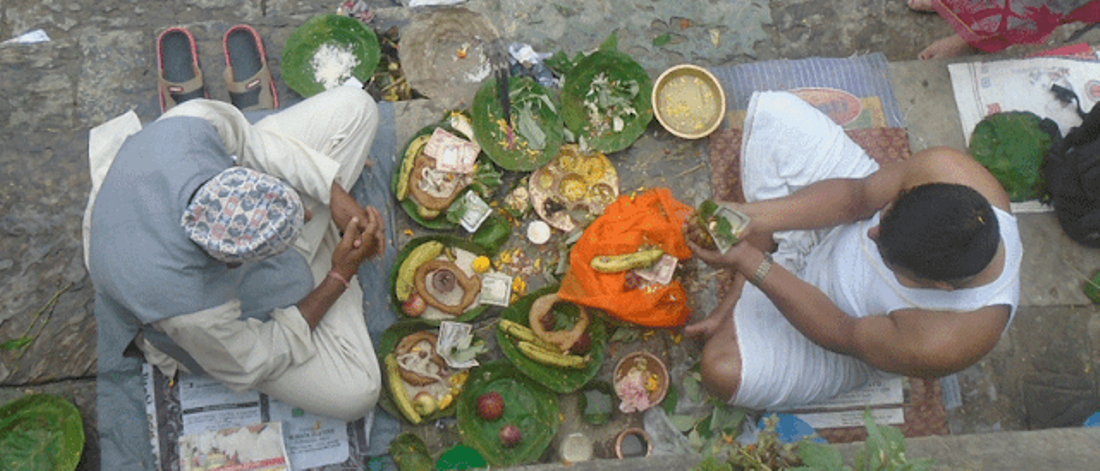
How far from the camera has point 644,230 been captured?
3.64 metres

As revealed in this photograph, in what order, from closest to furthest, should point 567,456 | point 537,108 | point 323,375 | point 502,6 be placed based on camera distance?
1. point 323,375
2. point 567,456
3. point 537,108
4. point 502,6

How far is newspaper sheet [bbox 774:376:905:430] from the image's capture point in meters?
3.77

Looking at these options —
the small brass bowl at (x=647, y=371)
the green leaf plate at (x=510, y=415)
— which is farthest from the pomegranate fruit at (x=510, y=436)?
the small brass bowl at (x=647, y=371)

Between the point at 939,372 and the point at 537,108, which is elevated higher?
the point at 537,108

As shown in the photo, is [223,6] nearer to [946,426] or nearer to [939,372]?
[939,372]

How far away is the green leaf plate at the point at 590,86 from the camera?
160 inches

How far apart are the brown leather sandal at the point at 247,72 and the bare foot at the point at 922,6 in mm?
3976

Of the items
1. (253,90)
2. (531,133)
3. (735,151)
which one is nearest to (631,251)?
(531,133)

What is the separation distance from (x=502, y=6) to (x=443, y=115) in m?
0.84

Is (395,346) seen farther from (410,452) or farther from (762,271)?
(762,271)

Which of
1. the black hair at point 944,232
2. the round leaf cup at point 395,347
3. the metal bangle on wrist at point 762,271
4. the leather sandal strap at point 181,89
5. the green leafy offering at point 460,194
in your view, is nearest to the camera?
the black hair at point 944,232

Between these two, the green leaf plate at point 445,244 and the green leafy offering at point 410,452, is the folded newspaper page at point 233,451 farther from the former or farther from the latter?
the green leaf plate at point 445,244

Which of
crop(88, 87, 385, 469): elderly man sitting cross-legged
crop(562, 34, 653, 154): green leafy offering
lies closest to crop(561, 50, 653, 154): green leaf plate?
crop(562, 34, 653, 154): green leafy offering

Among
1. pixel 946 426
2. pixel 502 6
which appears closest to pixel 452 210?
pixel 502 6
